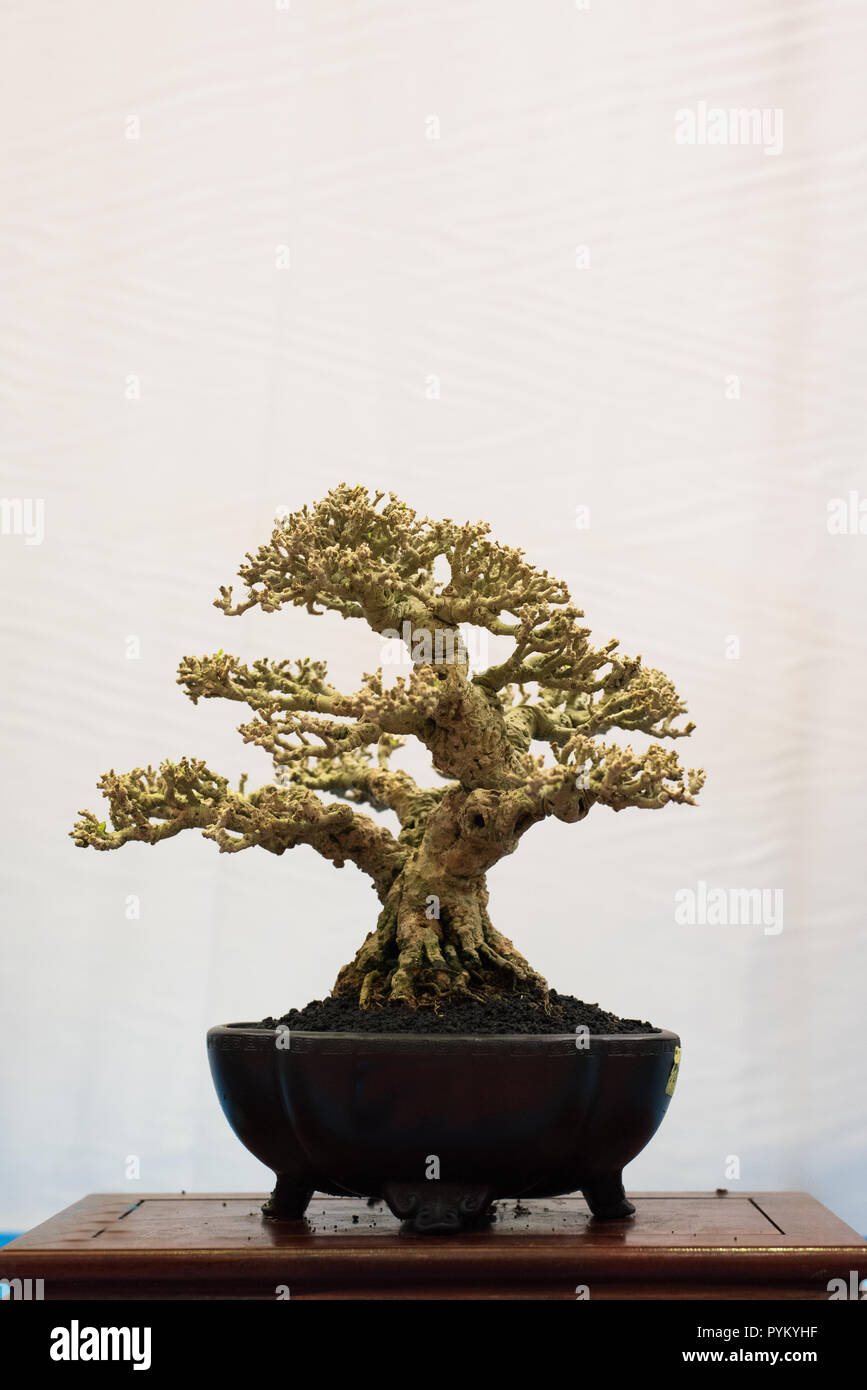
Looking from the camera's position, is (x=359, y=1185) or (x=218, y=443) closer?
(x=359, y=1185)

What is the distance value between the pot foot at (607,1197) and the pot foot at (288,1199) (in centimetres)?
37

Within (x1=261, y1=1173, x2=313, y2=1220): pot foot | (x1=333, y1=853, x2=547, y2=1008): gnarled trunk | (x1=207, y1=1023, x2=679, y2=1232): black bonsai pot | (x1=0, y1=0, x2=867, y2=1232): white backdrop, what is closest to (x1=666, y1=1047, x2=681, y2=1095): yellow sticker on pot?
(x1=207, y1=1023, x2=679, y2=1232): black bonsai pot

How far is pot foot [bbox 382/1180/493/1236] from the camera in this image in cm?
184

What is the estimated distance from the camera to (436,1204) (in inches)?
72.7

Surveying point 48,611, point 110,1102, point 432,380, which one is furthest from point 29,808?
point 432,380

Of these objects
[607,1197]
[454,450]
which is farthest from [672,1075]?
[454,450]

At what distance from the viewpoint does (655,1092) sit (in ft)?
6.31

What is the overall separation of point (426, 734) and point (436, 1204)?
0.62 metres

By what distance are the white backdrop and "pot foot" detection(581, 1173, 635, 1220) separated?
1197mm

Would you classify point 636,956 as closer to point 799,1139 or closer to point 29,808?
point 799,1139

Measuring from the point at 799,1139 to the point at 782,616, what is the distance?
109 centimetres

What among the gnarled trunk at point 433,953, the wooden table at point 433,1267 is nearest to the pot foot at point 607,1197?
the wooden table at point 433,1267

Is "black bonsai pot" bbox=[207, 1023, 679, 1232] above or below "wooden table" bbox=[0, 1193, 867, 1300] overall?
above

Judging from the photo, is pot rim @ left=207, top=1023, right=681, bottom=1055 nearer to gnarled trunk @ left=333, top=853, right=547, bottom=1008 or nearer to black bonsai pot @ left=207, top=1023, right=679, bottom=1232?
black bonsai pot @ left=207, top=1023, right=679, bottom=1232
